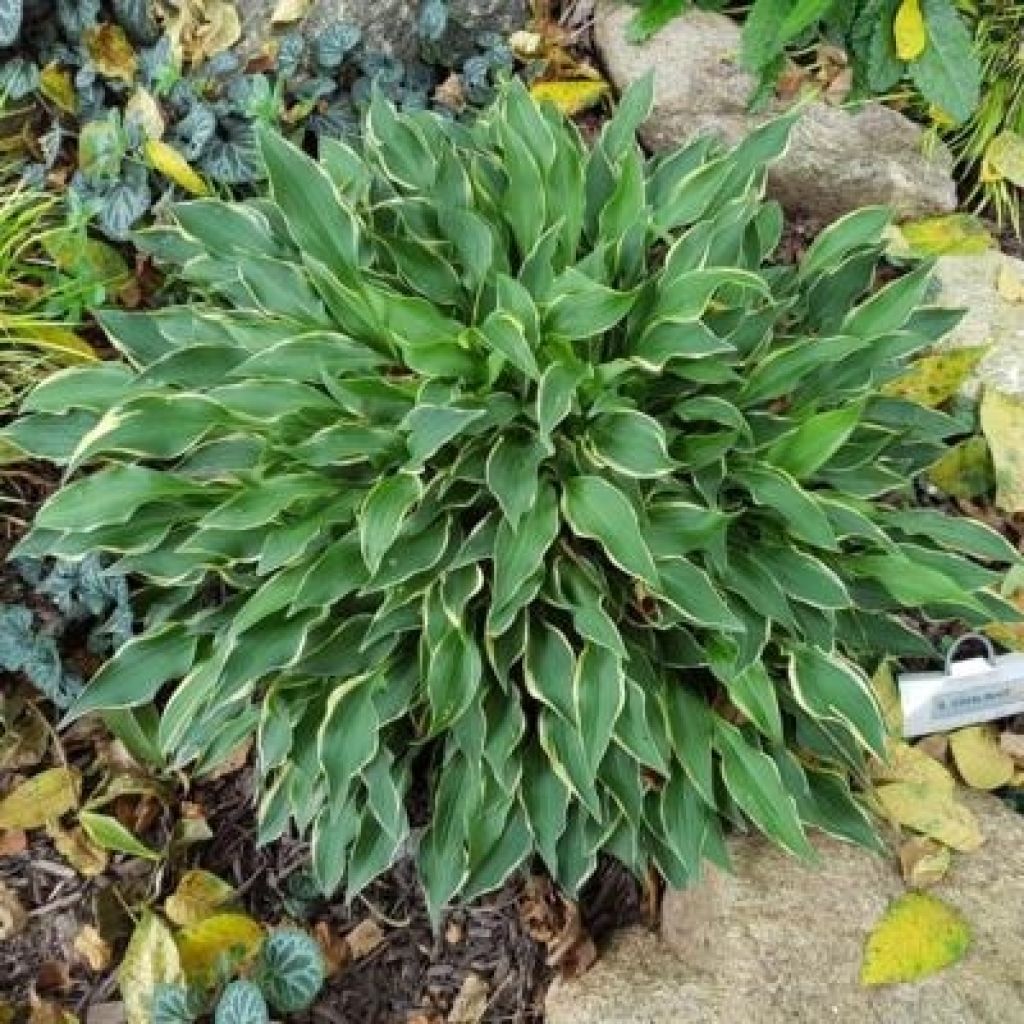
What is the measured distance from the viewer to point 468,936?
2836 mm

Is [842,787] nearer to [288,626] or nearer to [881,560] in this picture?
[881,560]

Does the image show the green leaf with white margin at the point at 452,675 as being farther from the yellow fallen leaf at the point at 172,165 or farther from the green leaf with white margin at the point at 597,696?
the yellow fallen leaf at the point at 172,165

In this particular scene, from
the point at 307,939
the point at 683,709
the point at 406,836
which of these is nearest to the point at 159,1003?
the point at 307,939

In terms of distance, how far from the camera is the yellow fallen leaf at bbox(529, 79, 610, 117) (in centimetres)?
360

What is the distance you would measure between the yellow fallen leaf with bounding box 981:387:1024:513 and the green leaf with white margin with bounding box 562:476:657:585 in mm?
1171

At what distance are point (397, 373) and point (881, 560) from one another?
36.1 inches

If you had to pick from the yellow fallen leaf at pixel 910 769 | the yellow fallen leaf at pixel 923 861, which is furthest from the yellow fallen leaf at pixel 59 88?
the yellow fallen leaf at pixel 923 861

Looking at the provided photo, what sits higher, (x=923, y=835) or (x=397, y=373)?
(x=397, y=373)

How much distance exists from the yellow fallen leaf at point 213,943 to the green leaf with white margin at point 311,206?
1197 millimetres

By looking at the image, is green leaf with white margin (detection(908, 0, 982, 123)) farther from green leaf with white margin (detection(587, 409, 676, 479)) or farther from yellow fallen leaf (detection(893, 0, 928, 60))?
green leaf with white margin (detection(587, 409, 676, 479))

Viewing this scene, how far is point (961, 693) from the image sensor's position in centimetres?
283

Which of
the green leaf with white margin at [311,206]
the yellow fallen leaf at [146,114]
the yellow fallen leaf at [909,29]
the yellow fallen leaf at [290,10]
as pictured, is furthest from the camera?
the yellow fallen leaf at [290,10]

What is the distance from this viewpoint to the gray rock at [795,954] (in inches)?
99.3

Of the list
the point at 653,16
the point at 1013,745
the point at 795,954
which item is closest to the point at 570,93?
the point at 653,16
